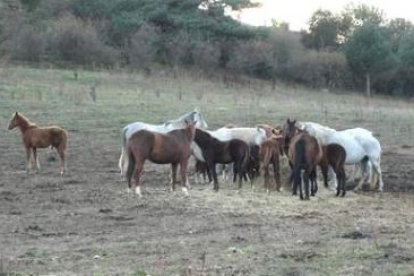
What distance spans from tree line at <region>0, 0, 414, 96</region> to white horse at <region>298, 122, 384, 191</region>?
29.8m

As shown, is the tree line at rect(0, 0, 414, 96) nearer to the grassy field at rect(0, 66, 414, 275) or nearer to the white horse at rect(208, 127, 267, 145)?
the grassy field at rect(0, 66, 414, 275)

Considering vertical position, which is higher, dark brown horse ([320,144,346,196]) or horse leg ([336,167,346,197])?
dark brown horse ([320,144,346,196])

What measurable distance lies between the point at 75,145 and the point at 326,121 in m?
10.4

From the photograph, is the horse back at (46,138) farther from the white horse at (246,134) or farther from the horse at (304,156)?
the horse at (304,156)

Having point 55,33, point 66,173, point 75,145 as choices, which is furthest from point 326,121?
point 55,33

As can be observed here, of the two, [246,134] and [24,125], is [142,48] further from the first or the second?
[246,134]

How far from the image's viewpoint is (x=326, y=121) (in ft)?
98.3

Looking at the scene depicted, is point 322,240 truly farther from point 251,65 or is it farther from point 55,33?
point 251,65

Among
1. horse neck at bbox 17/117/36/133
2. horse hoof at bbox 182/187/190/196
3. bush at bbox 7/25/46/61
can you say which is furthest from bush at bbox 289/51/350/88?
horse hoof at bbox 182/187/190/196

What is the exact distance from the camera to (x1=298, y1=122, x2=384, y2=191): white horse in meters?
17.3

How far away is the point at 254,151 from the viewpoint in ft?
60.4

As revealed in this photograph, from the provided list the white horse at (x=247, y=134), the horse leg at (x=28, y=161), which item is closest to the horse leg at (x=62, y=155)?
the horse leg at (x=28, y=161)

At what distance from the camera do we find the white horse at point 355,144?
682 inches

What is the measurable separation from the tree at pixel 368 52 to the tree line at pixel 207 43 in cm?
7
